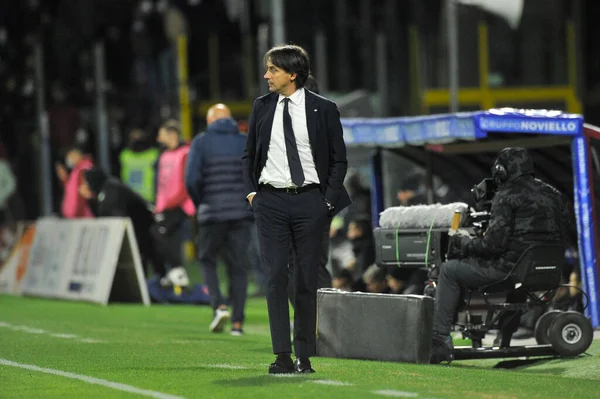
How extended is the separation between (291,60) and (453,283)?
9.79ft

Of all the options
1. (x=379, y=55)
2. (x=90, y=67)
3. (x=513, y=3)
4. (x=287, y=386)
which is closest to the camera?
(x=287, y=386)

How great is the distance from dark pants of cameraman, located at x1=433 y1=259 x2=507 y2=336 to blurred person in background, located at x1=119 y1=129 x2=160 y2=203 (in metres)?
12.0

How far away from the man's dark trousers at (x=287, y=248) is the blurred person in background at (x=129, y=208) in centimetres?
Answer: 1123

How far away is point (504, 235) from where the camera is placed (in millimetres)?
12789

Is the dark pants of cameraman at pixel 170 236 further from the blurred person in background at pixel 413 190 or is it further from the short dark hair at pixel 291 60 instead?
the short dark hair at pixel 291 60

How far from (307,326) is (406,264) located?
319 cm

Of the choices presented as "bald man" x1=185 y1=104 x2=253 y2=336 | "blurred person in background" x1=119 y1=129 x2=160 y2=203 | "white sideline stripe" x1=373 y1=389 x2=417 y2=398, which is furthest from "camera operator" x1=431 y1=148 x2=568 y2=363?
"blurred person in background" x1=119 y1=129 x2=160 y2=203

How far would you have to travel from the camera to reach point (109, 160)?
32406mm

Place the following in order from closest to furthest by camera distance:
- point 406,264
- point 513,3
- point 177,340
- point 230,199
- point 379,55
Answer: point 406,264 < point 177,340 < point 230,199 < point 513,3 < point 379,55

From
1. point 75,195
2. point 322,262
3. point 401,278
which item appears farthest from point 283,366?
point 75,195

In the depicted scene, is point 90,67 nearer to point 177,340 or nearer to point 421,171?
point 421,171

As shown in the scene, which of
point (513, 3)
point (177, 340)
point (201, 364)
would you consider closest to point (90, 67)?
point (513, 3)

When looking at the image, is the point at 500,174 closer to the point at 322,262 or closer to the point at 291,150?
the point at 322,262

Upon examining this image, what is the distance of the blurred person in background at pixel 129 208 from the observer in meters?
22.1
